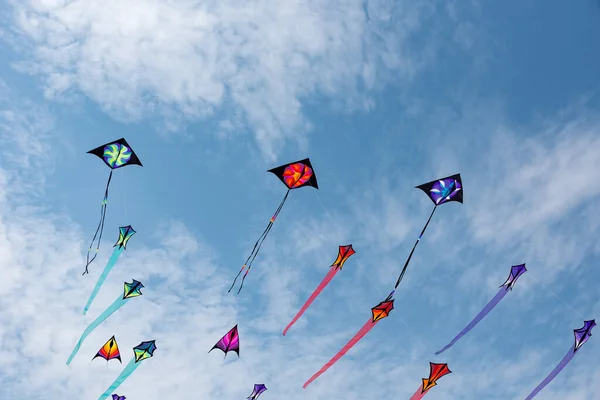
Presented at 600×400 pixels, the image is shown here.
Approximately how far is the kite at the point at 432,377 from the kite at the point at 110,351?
Result: 1502 centimetres

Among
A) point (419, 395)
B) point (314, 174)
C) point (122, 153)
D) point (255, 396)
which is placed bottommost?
point (419, 395)

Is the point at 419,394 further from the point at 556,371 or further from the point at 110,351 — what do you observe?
the point at 110,351

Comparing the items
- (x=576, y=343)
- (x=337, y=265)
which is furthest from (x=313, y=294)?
(x=576, y=343)

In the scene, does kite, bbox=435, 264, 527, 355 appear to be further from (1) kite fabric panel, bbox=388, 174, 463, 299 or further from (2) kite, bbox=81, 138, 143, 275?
(2) kite, bbox=81, 138, 143, 275

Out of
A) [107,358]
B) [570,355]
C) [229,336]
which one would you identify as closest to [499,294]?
[570,355]

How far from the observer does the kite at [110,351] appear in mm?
20453

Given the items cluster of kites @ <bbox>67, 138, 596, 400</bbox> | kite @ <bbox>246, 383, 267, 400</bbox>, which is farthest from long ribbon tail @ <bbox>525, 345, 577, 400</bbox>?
kite @ <bbox>246, 383, 267, 400</bbox>

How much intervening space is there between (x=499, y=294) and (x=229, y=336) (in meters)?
12.3

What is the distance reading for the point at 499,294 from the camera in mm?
16375

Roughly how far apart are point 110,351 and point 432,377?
52.9 feet

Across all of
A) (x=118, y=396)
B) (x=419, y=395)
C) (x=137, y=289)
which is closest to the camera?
(x=419, y=395)

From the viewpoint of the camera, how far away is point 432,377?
18.4m

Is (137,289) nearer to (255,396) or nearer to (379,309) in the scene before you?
(255,396)

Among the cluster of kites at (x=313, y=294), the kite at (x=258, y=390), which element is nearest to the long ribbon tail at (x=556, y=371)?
the cluster of kites at (x=313, y=294)
